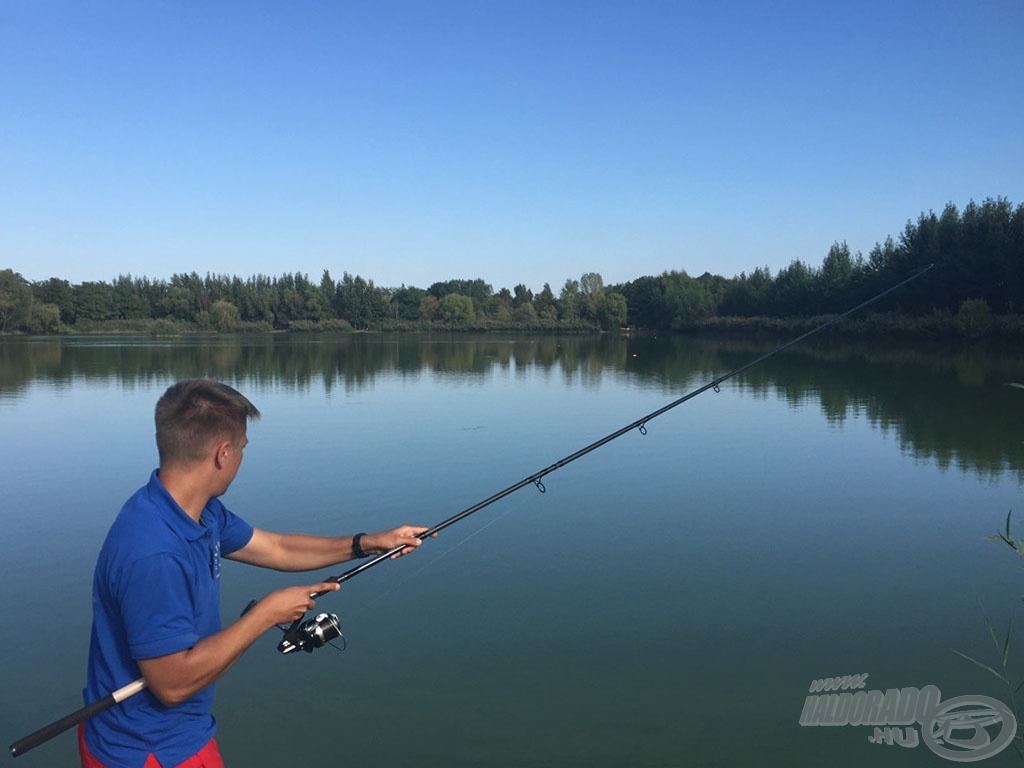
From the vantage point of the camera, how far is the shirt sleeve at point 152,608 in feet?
5.85

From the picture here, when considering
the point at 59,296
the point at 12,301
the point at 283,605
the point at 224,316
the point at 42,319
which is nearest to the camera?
the point at 283,605

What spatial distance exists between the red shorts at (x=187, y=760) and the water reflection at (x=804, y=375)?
10881 mm

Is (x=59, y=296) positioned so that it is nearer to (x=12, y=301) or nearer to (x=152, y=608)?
(x=12, y=301)

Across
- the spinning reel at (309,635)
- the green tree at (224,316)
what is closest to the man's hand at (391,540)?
the spinning reel at (309,635)

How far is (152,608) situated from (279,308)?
94383 millimetres

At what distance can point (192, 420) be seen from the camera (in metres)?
1.97

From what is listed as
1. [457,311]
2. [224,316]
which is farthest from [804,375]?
[457,311]

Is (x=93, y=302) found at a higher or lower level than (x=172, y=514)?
higher

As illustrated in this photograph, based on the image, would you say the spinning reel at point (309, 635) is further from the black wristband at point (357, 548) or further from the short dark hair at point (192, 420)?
the short dark hair at point (192, 420)

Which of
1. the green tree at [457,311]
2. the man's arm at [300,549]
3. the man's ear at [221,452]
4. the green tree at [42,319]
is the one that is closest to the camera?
the man's ear at [221,452]

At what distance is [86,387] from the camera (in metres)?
21.8

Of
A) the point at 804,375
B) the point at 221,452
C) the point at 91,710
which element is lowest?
the point at 804,375

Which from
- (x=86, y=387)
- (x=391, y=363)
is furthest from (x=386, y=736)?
(x=391, y=363)

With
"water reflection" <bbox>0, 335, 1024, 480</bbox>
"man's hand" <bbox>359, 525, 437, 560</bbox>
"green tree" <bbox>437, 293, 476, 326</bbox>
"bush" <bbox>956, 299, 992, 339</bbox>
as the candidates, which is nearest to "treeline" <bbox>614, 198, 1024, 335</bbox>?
"bush" <bbox>956, 299, 992, 339</bbox>
